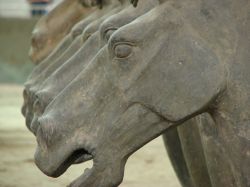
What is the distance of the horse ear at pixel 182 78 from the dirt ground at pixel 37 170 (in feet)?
6.17

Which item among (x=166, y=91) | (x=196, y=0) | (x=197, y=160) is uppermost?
(x=196, y=0)

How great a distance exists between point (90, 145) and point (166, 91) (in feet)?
0.70

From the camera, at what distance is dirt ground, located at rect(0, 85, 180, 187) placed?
356 centimetres

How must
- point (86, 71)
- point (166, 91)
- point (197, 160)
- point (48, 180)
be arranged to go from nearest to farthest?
point (166, 91), point (86, 71), point (197, 160), point (48, 180)

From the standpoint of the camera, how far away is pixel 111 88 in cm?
167

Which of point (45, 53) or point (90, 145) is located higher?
point (90, 145)

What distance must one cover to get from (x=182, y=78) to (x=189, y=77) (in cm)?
2

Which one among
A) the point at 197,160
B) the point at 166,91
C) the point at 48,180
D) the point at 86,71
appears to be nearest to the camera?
the point at 166,91

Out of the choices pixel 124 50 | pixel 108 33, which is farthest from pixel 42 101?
pixel 124 50

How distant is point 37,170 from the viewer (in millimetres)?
3900

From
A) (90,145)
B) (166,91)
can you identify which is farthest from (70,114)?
(166,91)

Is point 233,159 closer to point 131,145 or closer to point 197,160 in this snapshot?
point 131,145

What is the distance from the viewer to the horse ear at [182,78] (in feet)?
5.26

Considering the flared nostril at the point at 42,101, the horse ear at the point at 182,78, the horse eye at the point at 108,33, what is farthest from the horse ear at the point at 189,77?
the flared nostril at the point at 42,101
